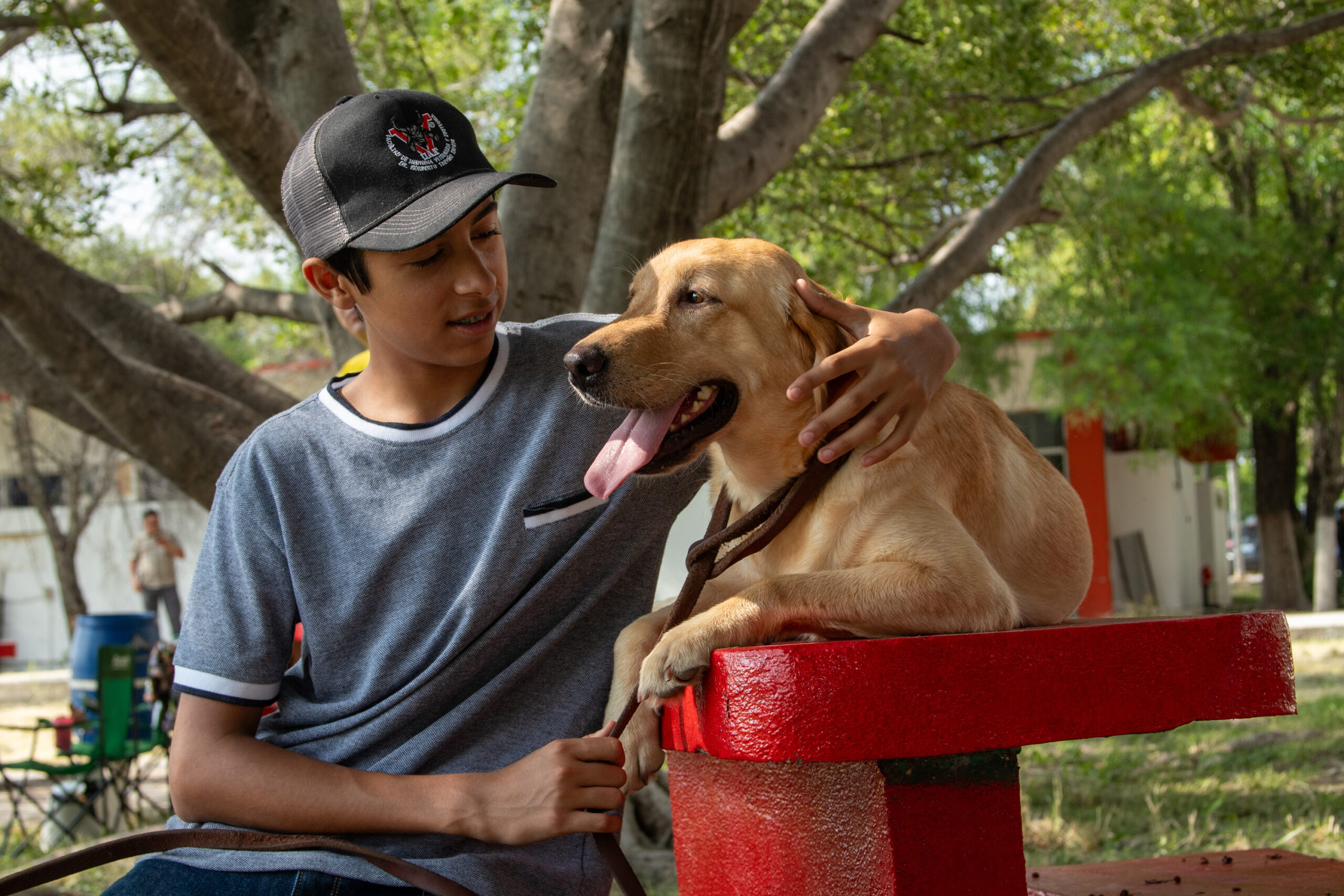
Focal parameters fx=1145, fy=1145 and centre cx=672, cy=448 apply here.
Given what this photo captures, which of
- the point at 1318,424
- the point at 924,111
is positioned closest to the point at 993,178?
the point at 924,111

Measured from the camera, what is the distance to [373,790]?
2148 mm

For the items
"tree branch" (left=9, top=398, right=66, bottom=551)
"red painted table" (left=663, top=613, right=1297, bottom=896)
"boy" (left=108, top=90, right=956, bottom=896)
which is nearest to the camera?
"red painted table" (left=663, top=613, right=1297, bottom=896)

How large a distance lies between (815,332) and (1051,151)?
6.11 m

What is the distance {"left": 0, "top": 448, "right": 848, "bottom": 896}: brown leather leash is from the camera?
202 centimetres

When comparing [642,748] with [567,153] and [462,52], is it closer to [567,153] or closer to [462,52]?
[567,153]

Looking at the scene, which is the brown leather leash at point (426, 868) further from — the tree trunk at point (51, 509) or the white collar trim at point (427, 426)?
the tree trunk at point (51, 509)

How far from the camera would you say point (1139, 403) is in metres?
16.3

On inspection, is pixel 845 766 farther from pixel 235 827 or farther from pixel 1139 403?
pixel 1139 403

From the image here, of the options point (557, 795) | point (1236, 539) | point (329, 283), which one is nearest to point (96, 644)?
point (329, 283)

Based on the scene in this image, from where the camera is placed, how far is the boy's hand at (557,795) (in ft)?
6.57

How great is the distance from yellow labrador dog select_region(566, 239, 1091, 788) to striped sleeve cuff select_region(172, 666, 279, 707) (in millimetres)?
730

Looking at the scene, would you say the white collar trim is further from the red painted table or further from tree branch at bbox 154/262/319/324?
tree branch at bbox 154/262/319/324

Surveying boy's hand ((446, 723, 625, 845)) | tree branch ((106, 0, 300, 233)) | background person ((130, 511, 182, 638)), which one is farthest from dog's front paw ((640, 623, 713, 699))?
background person ((130, 511, 182, 638))

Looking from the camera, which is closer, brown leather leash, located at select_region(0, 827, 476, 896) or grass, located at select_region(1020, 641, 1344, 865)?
brown leather leash, located at select_region(0, 827, 476, 896)
